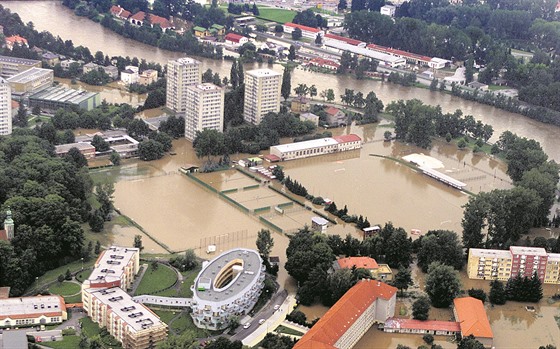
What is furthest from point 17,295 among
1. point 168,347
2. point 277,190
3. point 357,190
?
point 357,190

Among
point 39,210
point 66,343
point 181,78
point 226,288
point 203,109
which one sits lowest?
point 66,343

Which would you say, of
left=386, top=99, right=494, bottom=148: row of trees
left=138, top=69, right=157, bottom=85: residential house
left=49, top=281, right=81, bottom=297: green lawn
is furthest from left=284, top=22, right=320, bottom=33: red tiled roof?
left=49, top=281, right=81, bottom=297: green lawn

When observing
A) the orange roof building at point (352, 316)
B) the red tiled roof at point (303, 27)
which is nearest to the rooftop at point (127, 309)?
the orange roof building at point (352, 316)

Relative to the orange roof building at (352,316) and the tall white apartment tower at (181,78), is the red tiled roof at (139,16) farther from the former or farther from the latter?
the orange roof building at (352,316)

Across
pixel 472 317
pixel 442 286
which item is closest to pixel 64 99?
pixel 442 286

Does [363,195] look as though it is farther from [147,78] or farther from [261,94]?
[147,78]

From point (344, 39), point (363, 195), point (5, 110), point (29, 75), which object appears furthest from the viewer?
point (344, 39)
